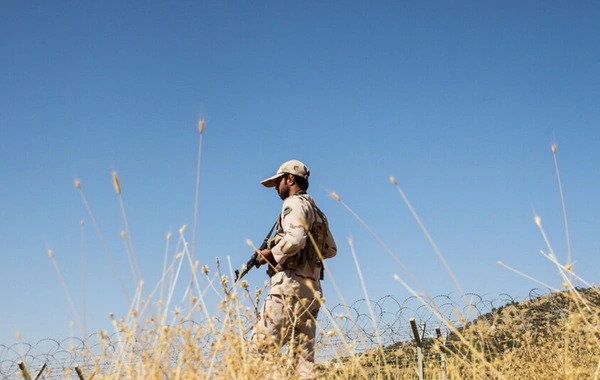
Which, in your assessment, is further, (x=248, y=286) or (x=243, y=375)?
(x=248, y=286)

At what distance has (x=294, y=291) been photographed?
3.60 m

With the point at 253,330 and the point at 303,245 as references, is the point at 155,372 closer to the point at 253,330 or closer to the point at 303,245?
the point at 253,330

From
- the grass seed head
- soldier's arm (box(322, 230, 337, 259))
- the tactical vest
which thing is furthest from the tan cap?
the grass seed head

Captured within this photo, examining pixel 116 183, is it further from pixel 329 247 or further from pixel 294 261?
pixel 329 247

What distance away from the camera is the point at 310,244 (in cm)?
381

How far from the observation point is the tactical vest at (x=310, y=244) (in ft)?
12.2

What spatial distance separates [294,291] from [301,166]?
0.93 m

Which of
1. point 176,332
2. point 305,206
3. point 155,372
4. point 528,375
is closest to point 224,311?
point 176,332

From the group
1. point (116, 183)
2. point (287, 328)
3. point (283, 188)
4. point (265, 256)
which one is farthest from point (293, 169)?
point (116, 183)

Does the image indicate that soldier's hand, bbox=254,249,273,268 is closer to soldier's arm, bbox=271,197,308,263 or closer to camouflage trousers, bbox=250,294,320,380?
soldier's arm, bbox=271,197,308,263

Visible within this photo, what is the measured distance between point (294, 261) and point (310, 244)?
19 cm

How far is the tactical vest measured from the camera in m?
3.71

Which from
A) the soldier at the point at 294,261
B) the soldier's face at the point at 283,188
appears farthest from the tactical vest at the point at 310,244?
the soldier's face at the point at 283,188

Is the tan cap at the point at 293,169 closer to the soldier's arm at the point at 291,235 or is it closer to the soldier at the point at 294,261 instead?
the soldier at the point at 294,261
